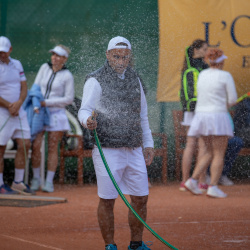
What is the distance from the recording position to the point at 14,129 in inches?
305

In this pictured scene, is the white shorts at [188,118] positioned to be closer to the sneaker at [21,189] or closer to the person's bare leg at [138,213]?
the sneaker at [21,189]

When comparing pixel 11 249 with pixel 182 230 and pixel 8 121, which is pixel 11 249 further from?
pixel 8 121

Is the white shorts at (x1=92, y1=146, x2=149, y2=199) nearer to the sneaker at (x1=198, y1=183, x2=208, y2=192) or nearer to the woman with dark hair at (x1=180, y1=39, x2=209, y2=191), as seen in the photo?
the woman with dark hair at (x1=180, y1=39, x2=209, y2=191)

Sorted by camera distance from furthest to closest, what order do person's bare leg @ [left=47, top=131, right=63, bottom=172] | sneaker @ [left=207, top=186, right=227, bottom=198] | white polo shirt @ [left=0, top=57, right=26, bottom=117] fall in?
person's bare leg @ [left=47, top=131, right=63, bottom=172]
sneaker @ [left=207, top=186, right=227, bottom=198]
white polo shirt @ [left=0, top=57, right=26, bottom=117]

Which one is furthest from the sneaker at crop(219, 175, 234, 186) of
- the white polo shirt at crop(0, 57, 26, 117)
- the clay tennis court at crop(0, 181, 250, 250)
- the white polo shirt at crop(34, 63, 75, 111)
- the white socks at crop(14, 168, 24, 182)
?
the white polo shirt at crop(0, 57, 26, 117)

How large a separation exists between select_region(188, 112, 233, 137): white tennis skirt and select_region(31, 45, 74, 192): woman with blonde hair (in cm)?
161

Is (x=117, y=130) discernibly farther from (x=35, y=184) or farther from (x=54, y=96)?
(x=35, y=184)

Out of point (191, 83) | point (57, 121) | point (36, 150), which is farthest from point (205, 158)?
point (36, 150)

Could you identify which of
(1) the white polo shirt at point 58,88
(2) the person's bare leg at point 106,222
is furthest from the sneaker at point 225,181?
(2) the person's bare leg at point 106,222

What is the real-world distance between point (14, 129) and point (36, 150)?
0.83 meters

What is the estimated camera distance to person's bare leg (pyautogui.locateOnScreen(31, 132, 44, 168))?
27.9ft

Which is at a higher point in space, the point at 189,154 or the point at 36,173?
the point at 189,154

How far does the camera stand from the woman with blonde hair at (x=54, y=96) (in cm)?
827

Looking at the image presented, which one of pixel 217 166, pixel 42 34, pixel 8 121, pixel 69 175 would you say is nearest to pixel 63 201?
pixel 8 121
